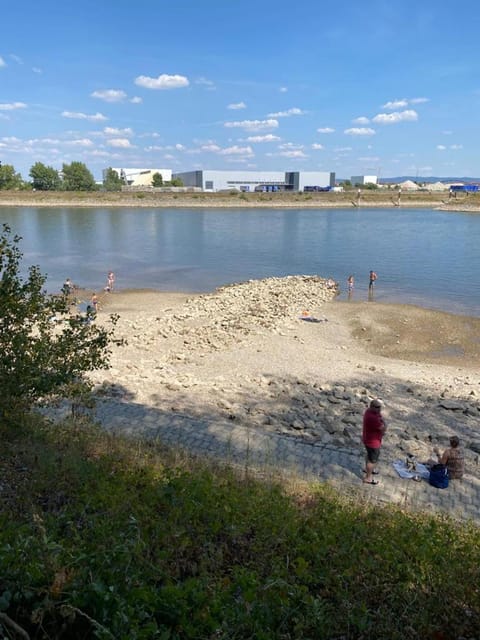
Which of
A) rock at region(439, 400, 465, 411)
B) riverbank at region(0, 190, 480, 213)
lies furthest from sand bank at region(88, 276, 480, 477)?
riverbank at region(0, 190, 480, 213)

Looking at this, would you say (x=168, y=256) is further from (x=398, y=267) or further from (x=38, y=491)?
(x=38, y=491)

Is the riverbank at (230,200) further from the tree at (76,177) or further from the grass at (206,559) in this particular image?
the grass at (206,559)

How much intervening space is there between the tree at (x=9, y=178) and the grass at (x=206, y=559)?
151 metres

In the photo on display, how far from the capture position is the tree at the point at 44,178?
144 m

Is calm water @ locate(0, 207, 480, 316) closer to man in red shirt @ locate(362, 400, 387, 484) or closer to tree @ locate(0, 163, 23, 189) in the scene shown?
man in red shirt @ locate(362, 400, 387, 484)

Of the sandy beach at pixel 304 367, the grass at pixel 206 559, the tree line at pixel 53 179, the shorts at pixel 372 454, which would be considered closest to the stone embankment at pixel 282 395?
the sandy beach at pixel 304 367

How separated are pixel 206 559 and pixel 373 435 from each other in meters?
5.43

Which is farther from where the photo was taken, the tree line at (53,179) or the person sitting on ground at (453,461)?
the tree line at (53,179)

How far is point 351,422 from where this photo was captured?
1307cm

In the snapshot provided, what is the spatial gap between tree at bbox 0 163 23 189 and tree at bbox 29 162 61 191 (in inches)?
173

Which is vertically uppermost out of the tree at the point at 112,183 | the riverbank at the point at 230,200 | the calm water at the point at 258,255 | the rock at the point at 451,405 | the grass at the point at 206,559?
the tree at the point at 112,183

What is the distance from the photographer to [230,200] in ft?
478

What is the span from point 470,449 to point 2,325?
1066cm

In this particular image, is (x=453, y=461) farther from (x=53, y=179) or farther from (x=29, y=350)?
(x=53, y=179)
